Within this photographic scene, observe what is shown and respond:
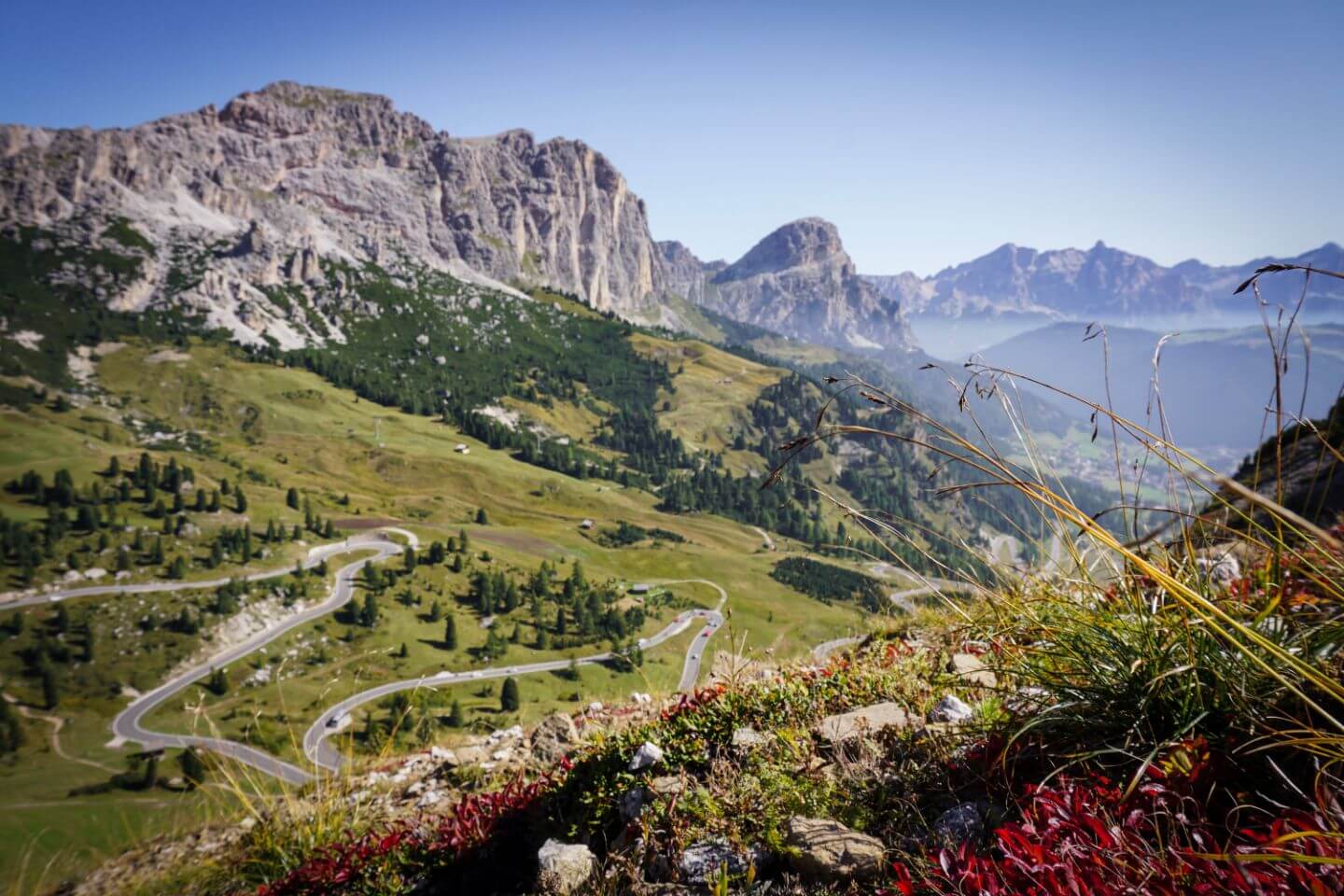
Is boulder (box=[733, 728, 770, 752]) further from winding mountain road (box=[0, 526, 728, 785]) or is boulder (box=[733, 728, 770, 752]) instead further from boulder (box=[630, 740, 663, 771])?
winding mountain road (box=[0, 526, 728, 785])

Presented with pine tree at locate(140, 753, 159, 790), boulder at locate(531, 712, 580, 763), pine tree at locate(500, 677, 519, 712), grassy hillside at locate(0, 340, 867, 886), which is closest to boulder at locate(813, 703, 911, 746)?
boulder at locate(531, 712, 580, 763)

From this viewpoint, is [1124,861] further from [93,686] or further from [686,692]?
[93,686]

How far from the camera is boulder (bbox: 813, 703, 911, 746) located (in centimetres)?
420

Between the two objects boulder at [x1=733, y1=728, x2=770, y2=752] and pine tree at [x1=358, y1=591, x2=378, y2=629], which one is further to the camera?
pine tree at [x1=358, y1=591, x2=378, y2=629]

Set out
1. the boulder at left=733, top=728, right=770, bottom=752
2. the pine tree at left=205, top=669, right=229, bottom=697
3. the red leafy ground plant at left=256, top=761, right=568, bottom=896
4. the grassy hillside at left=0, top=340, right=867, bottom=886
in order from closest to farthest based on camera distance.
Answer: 1. the boulder at left=733, top=728, right=770, bottom=752
2. the red leafy ground plant at left=256, top=761, right=568, bottom=896
3. the grassy hillside at left=0, top=340, right=867, bottom=886
4. the pine tree at left=205, top=669, right=229, bottom=697

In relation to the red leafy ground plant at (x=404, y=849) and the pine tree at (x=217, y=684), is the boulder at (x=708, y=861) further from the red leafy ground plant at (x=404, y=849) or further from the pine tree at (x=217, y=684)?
the pine tree at (x=217, y=684)

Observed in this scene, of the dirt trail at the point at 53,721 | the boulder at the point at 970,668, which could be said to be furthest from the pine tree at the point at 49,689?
the boulder at the point at 970,668

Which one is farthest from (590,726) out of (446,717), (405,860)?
(446,717)

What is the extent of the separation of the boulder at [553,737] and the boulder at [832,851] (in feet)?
12.1

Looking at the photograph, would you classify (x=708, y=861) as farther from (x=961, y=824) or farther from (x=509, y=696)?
(x=509, y=696)

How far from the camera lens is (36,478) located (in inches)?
6516

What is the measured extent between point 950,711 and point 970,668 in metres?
0.73

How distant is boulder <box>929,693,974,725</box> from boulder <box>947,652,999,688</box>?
350mm

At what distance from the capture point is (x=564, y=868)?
13.1 feet
